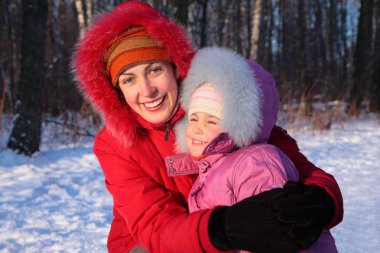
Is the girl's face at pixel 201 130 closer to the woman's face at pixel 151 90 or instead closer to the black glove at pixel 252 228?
the woman's face at pixel 151 90

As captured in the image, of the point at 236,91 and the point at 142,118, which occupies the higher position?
the point at 236,91

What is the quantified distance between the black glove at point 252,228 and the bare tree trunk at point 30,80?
15.9ft

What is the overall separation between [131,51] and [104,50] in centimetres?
14

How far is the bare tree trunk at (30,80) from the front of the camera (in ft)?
18.7

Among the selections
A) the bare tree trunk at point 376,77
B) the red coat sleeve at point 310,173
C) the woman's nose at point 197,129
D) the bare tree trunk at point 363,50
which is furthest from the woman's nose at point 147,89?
the bare tree trunk at point 363,50

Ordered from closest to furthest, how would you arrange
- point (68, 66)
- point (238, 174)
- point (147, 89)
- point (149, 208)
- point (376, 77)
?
1. point (238, 174)
2. point (149, 208)
3. point (147, 89)
4. point (68, 66)
5. point (376, 77)

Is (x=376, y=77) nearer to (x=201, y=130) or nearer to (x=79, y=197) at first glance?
(x=79, y=197)

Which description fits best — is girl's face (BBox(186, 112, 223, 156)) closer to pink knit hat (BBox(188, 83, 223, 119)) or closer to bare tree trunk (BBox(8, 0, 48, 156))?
pink knit hat (BBox(188, 83, 223, 119))

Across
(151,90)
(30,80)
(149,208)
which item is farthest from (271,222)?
(30,80)

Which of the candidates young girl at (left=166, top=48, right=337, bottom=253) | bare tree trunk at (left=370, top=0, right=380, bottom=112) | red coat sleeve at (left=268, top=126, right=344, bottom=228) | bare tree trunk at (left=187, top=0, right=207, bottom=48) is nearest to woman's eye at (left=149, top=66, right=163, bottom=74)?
young girl at (left=166, top=48, right=337, bottom=253)

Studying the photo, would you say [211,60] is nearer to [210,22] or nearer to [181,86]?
[181,86]

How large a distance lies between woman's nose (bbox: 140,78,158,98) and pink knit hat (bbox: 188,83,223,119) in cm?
16

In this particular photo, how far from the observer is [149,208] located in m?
1.56

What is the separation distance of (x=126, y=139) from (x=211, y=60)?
0.45 metres
